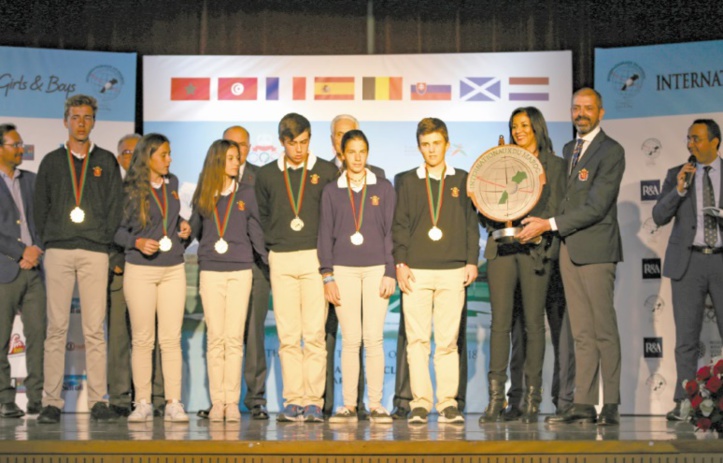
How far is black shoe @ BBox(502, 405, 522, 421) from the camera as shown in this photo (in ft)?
20.1

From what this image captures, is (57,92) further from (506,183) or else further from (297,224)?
(506,183)

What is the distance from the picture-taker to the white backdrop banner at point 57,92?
785 cm

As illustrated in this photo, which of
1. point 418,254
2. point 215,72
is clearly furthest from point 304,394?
point 215,72

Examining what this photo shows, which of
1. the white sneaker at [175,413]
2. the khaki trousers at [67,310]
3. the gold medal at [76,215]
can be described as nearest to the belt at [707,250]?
the white sneaker at [175,413]

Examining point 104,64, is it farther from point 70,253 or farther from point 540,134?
point 540,134

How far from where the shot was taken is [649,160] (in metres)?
7.71

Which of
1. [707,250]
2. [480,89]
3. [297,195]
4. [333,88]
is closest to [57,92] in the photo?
[333,88]

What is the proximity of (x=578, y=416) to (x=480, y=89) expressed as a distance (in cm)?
310

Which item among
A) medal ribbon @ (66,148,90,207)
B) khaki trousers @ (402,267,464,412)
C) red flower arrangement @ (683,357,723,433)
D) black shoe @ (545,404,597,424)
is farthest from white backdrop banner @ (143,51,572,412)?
red flower arrangement @ (683,357,723,433)

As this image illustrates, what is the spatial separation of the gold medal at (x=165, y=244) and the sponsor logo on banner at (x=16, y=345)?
2210 millimetres

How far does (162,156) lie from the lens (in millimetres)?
6227

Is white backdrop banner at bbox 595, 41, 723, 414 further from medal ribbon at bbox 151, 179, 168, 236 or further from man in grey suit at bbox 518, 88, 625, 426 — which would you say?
medal ribbon at bbox 151, 179, 168, 236

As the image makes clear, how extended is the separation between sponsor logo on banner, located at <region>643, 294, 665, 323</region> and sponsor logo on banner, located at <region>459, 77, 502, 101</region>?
6.38 ft

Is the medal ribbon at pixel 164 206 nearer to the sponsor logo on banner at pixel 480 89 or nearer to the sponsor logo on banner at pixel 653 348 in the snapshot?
the sponsor logo on banner at pixel 480 89
